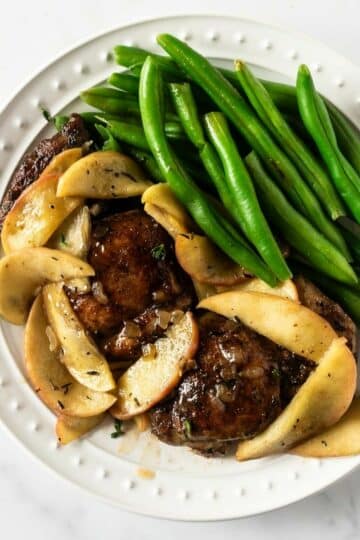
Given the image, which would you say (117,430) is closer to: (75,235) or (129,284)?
(129,284)

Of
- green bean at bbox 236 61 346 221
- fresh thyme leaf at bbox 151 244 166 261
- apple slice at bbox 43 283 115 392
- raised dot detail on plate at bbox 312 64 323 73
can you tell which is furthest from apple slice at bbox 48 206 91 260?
raised dot detail on plate at bbox 312 64 323 73

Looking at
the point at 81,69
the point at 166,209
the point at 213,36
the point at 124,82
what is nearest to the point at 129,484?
the point at 166,209

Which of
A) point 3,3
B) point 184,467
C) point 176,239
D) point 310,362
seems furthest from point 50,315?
point 3,3

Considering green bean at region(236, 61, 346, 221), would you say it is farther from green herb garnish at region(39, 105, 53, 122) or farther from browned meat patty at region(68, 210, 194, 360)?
green herb garnish at region(39, 105, 53, 122)

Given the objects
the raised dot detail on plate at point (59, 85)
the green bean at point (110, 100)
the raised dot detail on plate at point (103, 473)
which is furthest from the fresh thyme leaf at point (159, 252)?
the raised dot detail on plate at point (103, 473)

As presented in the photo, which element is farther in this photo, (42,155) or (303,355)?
(42,155)

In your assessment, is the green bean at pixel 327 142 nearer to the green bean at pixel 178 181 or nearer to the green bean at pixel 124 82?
the green bean at pixel 178 181

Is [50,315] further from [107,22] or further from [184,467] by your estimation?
[107,22]
